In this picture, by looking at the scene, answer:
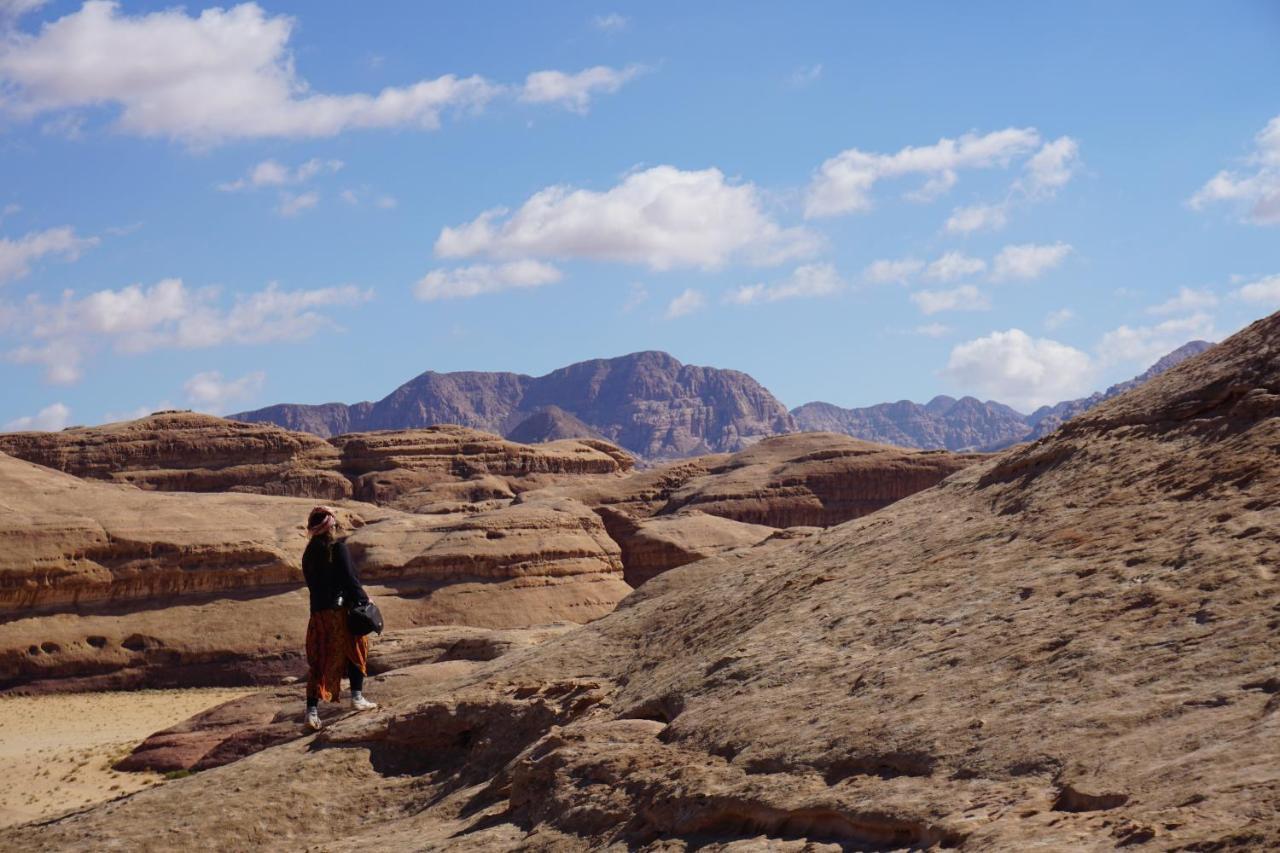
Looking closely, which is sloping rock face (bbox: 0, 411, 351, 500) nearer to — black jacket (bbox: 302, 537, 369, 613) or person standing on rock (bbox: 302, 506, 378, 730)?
person standing on rock (bbox: 302, 506, 378, 730)

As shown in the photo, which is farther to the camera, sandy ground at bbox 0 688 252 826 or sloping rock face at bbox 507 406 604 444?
sloping rock face at bbox 507 406 604 444

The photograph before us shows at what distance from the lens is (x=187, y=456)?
52.8 meters

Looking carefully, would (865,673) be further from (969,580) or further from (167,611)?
(167,611)

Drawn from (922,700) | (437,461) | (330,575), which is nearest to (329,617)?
(330,575)

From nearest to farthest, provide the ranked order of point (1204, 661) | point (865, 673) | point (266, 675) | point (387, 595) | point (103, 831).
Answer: point (1204, 661) → point (865, 673) → point (103, 831) → point (266, 675) → point (387, 595)

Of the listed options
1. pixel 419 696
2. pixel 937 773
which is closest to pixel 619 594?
pixel 419 696

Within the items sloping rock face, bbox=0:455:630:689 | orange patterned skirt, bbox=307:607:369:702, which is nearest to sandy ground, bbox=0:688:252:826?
sloping rock face, bbox=0:455:630:689

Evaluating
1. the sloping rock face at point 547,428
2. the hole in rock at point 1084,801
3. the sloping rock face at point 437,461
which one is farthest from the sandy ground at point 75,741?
the sloping rock face at point 547,428

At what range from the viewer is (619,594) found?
34156 millimetres

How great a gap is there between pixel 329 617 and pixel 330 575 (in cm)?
39

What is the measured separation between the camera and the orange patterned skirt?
1103cm

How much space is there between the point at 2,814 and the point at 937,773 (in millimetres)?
12863

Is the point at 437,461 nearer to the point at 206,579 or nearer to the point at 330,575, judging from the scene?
the point at 206,579

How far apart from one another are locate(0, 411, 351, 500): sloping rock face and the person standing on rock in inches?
1665
